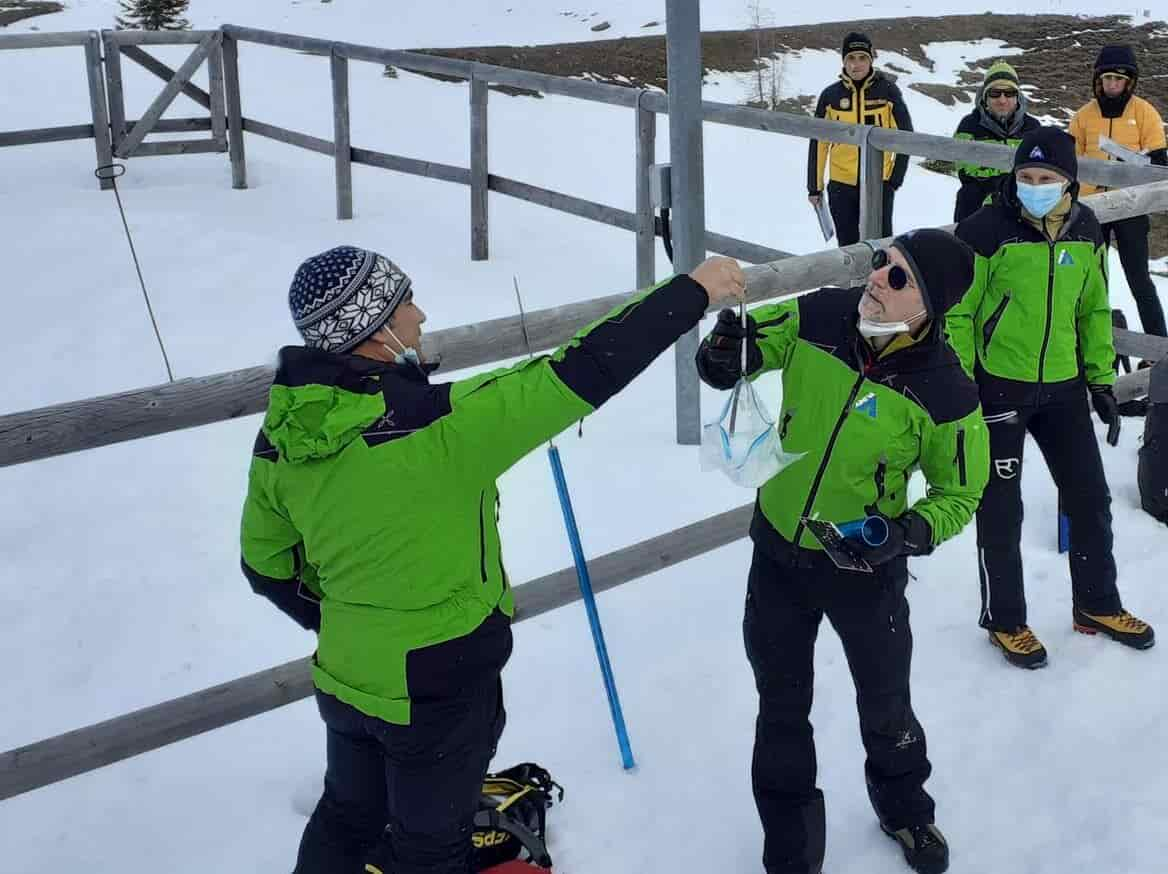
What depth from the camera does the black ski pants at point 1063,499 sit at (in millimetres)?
3855

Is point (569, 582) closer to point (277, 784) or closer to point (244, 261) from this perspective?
point (277, 784)

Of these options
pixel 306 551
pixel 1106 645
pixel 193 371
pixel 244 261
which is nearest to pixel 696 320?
pixel 306 551

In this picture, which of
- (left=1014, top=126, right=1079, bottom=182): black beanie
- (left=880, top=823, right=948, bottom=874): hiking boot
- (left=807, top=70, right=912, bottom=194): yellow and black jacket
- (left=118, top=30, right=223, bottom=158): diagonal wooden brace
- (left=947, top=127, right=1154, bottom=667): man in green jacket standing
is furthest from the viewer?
(left=118, top=30, right=223, bottom=158): diagonal wooden brace

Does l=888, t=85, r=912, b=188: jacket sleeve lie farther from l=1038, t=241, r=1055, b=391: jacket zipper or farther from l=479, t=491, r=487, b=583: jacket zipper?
l=479, t=491, r=487, b=583: jacket zipper

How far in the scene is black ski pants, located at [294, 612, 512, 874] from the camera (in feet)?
7.24

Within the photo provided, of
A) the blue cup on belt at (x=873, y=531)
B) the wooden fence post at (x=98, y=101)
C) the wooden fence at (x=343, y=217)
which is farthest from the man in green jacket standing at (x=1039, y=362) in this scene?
the wooden fence post at (x=98, y=101)

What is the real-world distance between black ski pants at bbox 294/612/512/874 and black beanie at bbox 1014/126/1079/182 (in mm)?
2285

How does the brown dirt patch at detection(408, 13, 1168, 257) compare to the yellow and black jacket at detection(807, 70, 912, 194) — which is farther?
the brown dirt patch at detection(408, 13, 1168, 257)

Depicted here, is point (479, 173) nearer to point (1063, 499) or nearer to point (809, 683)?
point (1063, 499)

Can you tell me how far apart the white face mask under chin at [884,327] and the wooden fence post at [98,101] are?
7.67 metres

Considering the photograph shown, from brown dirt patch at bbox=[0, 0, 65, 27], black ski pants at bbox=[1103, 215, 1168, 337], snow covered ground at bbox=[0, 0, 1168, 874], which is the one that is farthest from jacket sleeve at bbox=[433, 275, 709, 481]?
brown dirt patch at bbox=[0, 0, 65, 27]

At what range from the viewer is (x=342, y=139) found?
8695 millimetres

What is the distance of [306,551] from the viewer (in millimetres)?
2254

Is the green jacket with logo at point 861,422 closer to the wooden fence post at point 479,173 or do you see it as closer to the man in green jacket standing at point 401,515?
the man in green jacket standing at point 401,515
